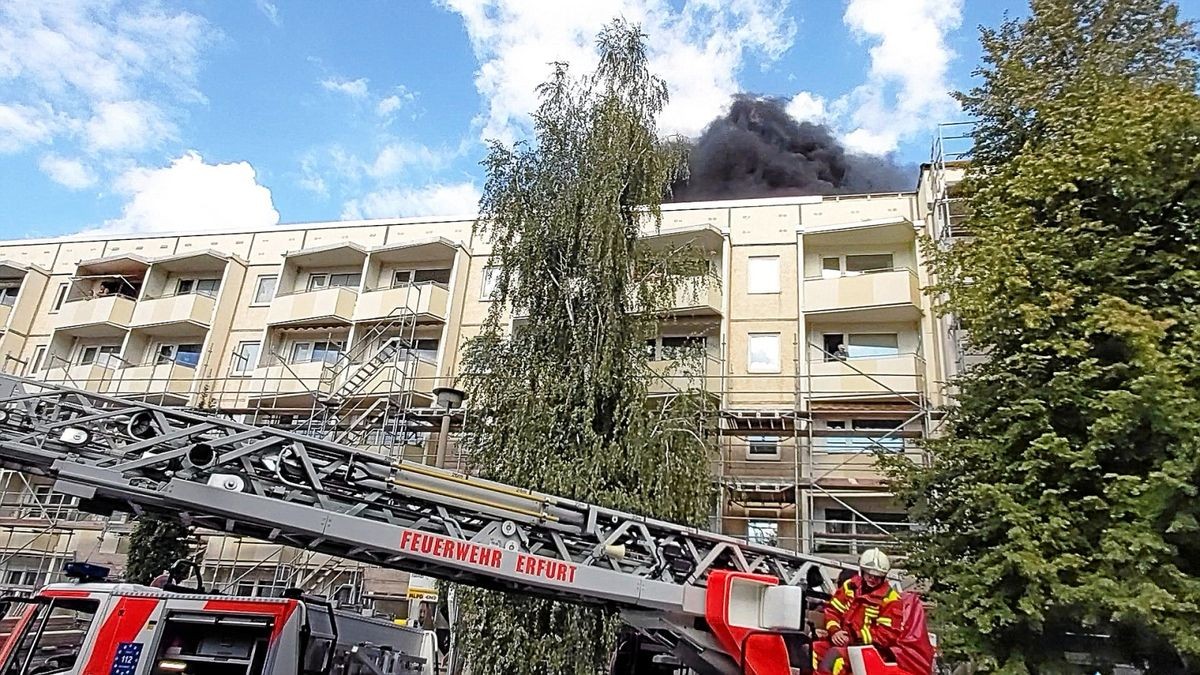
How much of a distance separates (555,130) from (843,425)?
32.0 feet

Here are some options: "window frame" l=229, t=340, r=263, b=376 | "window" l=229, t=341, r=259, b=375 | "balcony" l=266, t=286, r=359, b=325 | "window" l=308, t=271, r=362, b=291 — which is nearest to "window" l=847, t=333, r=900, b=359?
"balcony" l=266, t=286, r=359, b=325

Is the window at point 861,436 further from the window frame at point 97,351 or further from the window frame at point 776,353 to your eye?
the window frame at point 97,351

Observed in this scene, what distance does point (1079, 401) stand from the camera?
31.5 ft

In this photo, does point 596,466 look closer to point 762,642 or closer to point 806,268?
point 762,642

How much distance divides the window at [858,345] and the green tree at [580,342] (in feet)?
20.1

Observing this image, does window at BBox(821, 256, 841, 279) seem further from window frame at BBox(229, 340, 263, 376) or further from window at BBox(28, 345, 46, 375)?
window at BBox(28, 345, 46, 375)

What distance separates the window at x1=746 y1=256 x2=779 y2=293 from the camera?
20141mm

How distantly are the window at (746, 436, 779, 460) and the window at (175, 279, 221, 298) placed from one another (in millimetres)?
17894

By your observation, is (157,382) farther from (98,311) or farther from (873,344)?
(873,344)

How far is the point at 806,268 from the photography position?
20.4 m

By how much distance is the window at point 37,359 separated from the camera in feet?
83.5

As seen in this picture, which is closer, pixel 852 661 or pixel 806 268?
pixel 852 661

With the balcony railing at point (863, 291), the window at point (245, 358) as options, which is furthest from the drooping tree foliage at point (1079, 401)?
the window at point (245, 358)

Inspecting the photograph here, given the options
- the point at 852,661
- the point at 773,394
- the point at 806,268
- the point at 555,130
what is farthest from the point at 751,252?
the point at 852,661
